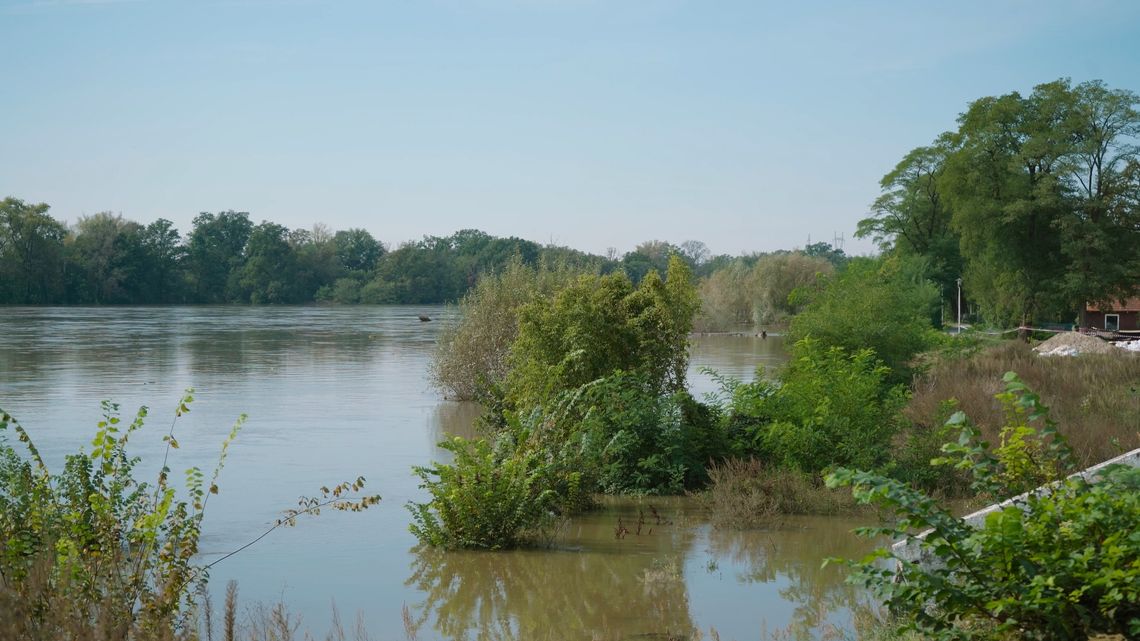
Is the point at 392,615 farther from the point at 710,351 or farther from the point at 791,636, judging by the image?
Result: the point at 710,351

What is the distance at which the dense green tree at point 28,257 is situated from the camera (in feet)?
339

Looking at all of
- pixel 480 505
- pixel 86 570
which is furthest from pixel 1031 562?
pixel 480 505

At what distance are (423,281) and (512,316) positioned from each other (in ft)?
356

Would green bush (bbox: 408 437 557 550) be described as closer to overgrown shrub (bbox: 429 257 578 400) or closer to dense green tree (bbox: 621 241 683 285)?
overgrown shrub (bbox: 429 257 578 400)

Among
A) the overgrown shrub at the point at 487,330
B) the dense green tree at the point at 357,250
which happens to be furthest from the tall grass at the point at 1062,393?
the dense green tree at the point at 357,250

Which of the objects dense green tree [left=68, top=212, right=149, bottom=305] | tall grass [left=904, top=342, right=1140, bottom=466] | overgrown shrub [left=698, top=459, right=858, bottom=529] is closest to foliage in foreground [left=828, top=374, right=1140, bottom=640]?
overgrown shrub [left=698, top=459, right=858, bottom=529]

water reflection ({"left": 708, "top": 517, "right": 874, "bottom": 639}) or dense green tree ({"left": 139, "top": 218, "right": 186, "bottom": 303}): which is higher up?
dense green tree ({"left": 139, "top": 218, "right": 186, "bottom": 303})

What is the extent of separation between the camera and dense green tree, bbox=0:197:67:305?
103 m

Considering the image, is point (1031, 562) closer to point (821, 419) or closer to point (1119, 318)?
→ point (821, 419)

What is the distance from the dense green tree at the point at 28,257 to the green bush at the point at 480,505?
106m

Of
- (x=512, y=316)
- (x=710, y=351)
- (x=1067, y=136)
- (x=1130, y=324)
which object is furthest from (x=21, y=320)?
(x=1130, y=324)

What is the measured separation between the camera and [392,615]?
8930 mm

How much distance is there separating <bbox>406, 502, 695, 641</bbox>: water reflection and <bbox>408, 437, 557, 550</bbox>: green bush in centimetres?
17

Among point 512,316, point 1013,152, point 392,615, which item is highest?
point 1013,152
